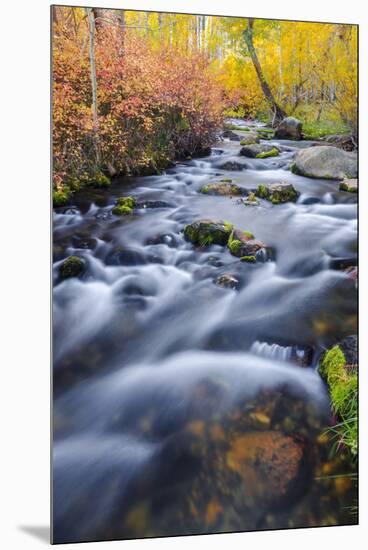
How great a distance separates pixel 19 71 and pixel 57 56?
0.54 feet

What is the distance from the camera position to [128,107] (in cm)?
271

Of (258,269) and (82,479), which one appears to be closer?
(82,479)

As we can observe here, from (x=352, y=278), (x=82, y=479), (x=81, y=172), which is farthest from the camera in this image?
(x=352, y=278)

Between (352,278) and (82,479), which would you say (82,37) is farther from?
(82,479)

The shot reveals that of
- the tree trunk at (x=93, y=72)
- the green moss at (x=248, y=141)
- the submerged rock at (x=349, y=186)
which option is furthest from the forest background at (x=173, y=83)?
the submerged rock at (x=349, y=186)

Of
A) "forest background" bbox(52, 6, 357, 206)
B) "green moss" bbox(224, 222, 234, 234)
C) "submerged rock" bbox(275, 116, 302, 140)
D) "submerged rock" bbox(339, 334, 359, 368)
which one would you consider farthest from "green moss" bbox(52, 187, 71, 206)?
"submerged rock" bbox(339, 334, 359, 368)

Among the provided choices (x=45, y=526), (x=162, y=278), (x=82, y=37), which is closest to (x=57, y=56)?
(x=82, y=37)

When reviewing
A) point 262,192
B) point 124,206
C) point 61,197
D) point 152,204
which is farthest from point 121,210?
point 262,192

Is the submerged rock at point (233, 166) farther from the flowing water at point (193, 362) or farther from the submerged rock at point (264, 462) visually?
the submerged rock at point (264, 462)

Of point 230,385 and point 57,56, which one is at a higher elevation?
point 57,56

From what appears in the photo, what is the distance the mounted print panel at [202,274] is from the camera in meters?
2.56

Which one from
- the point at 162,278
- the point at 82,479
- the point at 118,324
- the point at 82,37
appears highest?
the point at 82,37

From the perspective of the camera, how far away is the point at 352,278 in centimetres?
284

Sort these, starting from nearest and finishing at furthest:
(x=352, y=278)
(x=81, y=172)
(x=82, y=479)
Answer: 1. (x=82, y=479)
2. (x=81, y=172)
3. (x=352, y=278)
